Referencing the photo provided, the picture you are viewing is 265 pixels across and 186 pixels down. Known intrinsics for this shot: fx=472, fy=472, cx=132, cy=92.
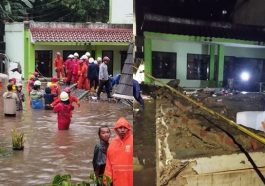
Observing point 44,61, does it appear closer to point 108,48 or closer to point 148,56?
point 108,48

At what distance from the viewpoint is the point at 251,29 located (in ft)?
6.99

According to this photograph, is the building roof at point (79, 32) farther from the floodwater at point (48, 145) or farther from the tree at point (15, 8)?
the floodwater at point (48, 145)

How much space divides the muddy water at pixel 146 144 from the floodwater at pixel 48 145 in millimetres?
4316

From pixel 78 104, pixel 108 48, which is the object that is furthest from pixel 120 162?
pixel 108 48

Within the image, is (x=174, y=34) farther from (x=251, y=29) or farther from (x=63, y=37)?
(x=63, y=37)

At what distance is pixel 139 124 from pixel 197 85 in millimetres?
349

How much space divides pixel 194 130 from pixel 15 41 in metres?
29.0

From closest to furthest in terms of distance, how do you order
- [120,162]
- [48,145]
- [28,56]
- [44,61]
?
1. [120,162]
2. [48,145]
3. [28,56]
4. [44,61]

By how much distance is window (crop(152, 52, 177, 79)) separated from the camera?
82.7 inches

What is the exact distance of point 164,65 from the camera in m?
2.14

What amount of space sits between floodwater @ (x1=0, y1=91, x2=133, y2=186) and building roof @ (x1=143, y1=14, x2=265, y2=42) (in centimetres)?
458

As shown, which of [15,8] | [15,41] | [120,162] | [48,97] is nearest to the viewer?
[120,162]

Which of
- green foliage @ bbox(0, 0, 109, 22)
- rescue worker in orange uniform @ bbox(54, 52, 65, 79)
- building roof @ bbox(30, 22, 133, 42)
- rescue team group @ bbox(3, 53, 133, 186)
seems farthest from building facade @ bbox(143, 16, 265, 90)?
→ green foliage @ bbox(0, 0, 109, 22)

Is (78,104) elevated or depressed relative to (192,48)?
depressed
